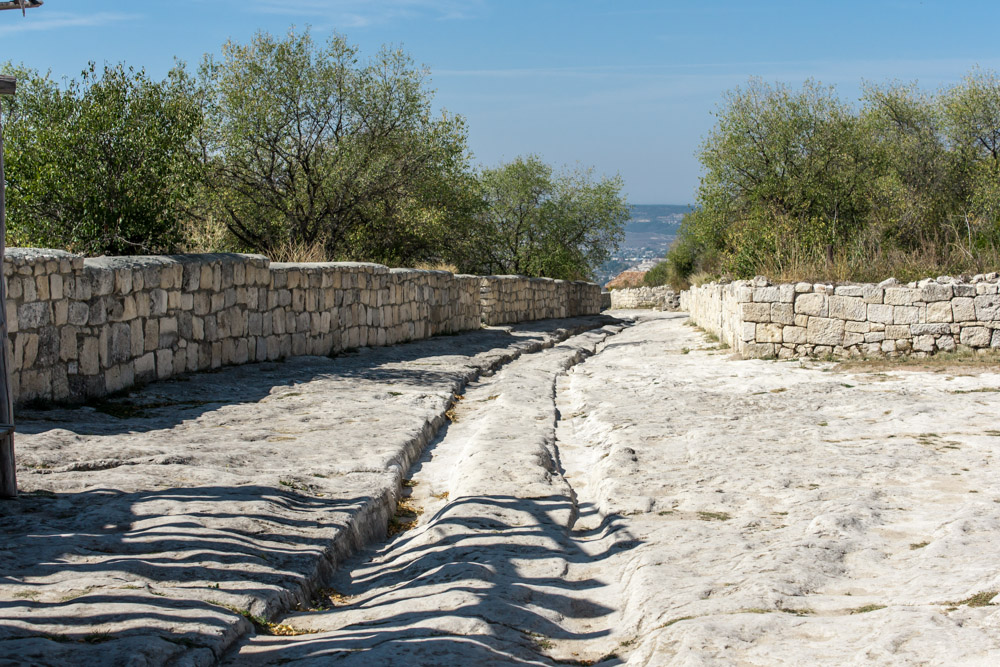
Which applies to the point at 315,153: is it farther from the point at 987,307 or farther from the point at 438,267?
the point at 987,307

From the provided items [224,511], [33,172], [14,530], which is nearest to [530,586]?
[224,511]

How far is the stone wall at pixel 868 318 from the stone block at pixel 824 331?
0.01 metres

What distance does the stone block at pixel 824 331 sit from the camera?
11508 millimetres

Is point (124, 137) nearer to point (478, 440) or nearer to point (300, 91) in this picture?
point (300, 91)

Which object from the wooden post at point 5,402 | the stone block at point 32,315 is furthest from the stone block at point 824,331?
the wooden post at point 5,402

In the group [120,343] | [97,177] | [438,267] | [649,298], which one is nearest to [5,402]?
[120,343]

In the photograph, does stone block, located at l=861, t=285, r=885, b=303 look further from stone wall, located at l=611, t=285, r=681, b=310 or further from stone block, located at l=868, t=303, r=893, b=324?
stone wall, located at l=611, t=285, r=681, b=310

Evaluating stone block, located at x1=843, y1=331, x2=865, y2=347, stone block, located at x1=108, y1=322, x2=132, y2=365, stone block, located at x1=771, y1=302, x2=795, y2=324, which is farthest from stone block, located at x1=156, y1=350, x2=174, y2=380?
stone block, located at x1=843, y1=331, x2=865, y2=347

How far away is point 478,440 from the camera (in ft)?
23.0

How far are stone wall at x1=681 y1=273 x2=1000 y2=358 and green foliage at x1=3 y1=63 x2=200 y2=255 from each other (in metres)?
8.68

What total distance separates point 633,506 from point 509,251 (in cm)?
2870

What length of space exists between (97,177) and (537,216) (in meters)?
22.4

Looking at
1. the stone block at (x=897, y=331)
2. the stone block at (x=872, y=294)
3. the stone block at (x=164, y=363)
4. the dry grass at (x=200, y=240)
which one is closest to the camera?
the stone block at (x=164, y=363)

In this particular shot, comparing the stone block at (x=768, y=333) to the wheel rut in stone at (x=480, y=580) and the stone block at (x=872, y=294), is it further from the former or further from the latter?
the wheel rut in stone at (x=480, y=580)
